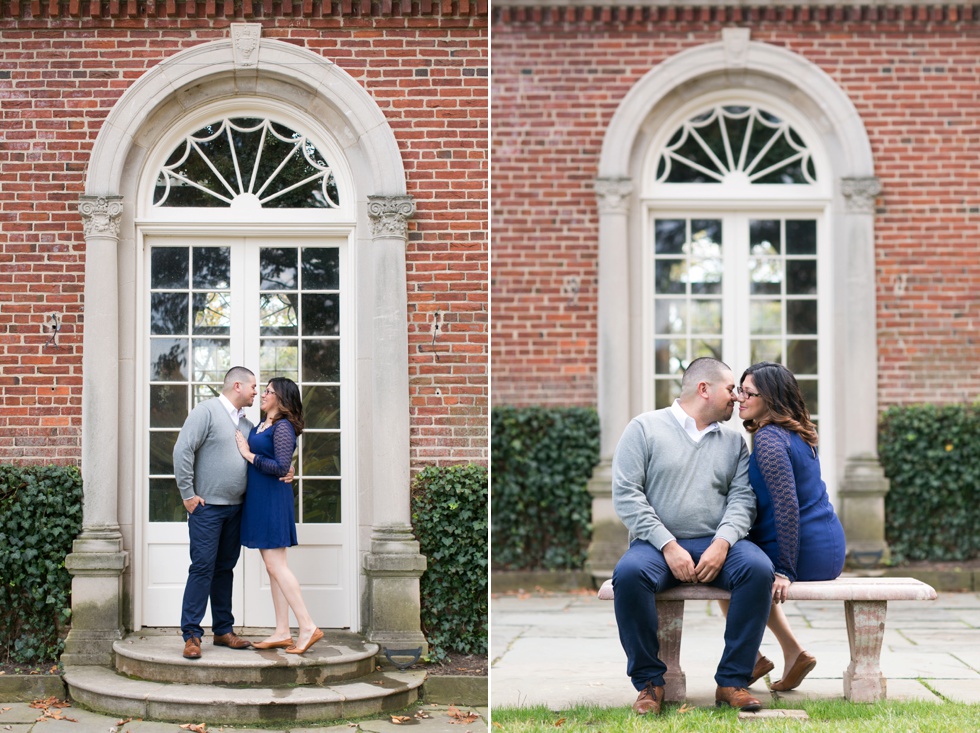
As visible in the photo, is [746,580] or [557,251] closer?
[746,580]

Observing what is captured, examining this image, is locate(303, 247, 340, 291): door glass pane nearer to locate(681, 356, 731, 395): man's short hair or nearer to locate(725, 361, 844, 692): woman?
locate(681, 356, 731, 395): man's short hair

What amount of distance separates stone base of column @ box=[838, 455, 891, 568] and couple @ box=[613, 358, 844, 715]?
350 centimetres

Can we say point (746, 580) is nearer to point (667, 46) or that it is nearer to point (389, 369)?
point (389, 369)

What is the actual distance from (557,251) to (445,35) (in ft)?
7.40

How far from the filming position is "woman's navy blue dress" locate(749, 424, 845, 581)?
4.41 metres

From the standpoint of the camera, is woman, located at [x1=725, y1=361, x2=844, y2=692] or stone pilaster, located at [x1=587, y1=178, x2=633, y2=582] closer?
woman, located at [x1=725, y1=361, x2=844, y2=692]

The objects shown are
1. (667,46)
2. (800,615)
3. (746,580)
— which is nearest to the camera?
(746,580)

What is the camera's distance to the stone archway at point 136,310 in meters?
6.15

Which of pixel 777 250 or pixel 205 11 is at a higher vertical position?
pixel 205 11

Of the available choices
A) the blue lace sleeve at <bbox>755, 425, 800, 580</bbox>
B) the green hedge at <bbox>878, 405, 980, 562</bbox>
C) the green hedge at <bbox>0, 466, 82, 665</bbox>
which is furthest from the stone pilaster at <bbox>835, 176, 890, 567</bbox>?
the green hedge at <bbox>0, 466, 82, 665</bbox>

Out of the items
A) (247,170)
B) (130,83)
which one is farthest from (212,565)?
(130,83)

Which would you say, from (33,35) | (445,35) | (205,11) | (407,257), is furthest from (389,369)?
(33,35)

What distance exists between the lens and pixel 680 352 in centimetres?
828

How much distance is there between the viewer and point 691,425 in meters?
4.52
